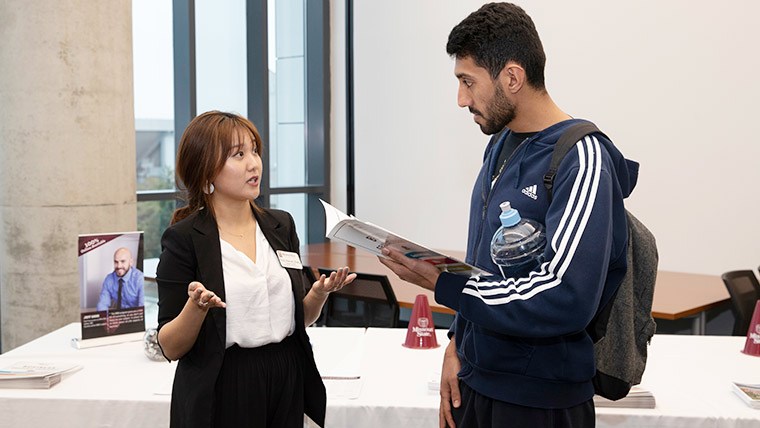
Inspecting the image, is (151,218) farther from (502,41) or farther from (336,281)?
(502,41)

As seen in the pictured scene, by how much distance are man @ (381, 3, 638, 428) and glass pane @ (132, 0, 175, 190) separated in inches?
196

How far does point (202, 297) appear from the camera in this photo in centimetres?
148

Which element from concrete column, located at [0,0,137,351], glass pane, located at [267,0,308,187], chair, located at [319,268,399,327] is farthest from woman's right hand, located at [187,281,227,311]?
glass pane, located at [267,0,308,187]

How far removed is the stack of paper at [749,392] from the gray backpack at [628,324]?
84 centimetres

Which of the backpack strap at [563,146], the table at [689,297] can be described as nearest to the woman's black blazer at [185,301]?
the backpack strap at [563,146]

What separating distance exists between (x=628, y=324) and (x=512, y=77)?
55 centimetres

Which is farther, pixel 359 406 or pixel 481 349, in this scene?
pixel 359 406

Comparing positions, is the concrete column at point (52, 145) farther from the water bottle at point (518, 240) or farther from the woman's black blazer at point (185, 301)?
the water bottle at point (518, 240)

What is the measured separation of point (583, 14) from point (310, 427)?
16.1ft

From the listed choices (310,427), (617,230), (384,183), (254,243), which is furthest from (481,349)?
(384,183)

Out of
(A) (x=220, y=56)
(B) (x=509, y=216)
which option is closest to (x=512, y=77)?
(B) (x=509, y=216)

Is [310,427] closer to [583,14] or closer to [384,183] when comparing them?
[583,14]

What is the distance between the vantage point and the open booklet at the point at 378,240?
128 cm

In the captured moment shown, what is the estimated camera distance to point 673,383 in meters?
2.19
